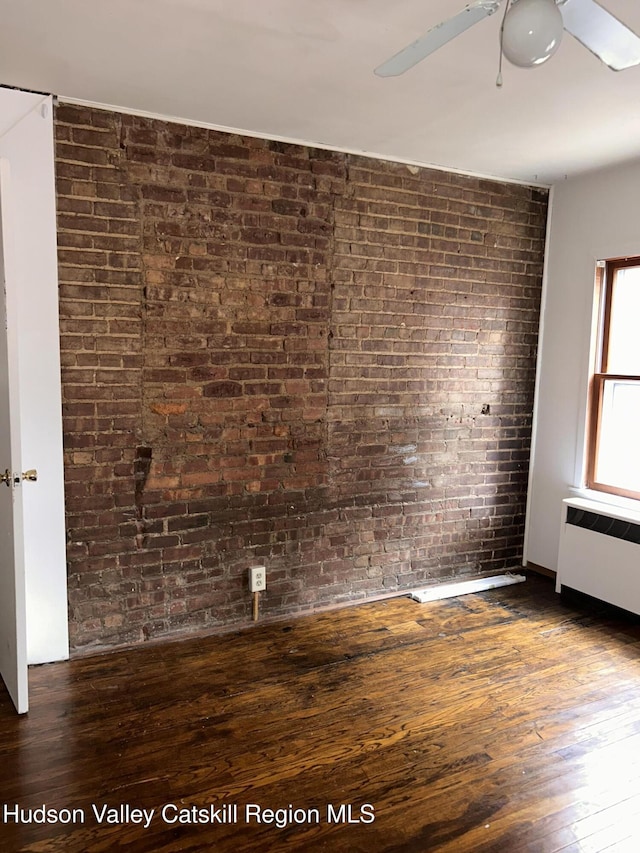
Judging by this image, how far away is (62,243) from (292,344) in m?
1.20

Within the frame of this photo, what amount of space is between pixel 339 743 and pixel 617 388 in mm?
2634

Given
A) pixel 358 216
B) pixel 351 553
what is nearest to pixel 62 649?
pixel 351 553

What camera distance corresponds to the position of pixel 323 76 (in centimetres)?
240

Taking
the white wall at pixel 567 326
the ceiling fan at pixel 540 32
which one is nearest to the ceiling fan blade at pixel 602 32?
the ceiling fan at pixel 540 32

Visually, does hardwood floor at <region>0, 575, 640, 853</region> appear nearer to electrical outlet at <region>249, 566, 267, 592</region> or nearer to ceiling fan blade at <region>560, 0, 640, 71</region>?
electrical outlet at <region>249, 566, 267, 592</region>

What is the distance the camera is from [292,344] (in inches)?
130

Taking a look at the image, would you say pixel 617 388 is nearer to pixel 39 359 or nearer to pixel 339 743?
pixel 339 743

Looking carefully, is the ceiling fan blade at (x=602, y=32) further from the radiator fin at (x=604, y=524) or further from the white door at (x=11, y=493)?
the radiator fin at (x=604, y=524)

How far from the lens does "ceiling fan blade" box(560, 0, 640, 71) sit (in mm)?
1473

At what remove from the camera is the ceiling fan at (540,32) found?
4.45 feet

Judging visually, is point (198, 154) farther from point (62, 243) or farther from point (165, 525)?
point (165, 525)

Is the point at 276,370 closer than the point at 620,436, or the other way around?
the point at 276,370

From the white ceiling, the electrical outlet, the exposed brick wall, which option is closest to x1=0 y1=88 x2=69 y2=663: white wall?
the exposed brick wall

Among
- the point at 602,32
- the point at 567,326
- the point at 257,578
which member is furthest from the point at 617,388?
the point at 602,32
